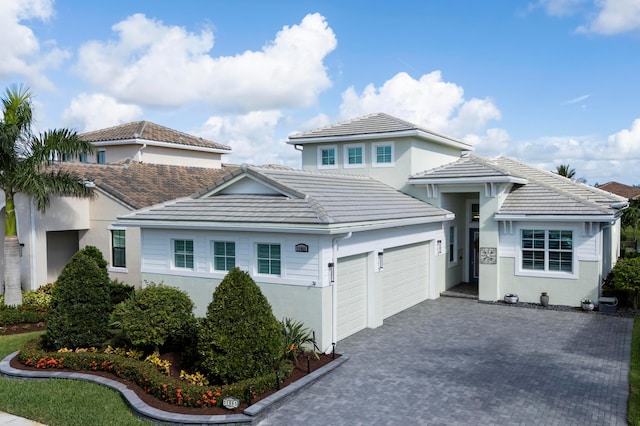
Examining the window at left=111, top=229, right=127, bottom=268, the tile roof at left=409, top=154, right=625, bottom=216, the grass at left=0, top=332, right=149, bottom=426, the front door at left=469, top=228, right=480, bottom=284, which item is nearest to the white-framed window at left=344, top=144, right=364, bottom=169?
the tile roof at left=409, top=154, right=625, bottom=216

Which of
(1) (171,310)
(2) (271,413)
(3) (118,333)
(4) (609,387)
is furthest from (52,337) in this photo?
(4) (609,387)

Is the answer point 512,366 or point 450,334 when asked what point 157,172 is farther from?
point 512,366

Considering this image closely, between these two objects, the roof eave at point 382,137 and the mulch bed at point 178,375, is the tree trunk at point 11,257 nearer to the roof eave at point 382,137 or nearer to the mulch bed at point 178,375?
the mulch bed at point 178,375

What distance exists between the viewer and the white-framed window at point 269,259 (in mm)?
13233

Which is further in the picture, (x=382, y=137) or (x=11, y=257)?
(x=382, y=137)

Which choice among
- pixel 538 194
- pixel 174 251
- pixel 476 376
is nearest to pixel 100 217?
pixel 174 251

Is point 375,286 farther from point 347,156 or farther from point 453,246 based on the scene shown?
point 347,156

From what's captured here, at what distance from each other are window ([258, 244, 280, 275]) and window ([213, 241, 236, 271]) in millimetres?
894

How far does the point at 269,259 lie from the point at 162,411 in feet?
17.2

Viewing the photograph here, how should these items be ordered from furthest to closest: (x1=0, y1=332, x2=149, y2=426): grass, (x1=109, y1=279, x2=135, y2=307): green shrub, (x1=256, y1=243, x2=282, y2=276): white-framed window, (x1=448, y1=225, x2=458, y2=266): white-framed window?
(x1=448, y1=225, x2=458, y2=266): white-framed window → (x1=109, y1=279, x2=135, y2=307): green shrub → (x1=256, y1=243, x2=282, y2=276): white-framed window → (x1=0, y1=332, x2=149, y2=426): grass

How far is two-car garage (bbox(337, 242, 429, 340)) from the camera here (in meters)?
13.9

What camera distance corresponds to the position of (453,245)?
21188 mm

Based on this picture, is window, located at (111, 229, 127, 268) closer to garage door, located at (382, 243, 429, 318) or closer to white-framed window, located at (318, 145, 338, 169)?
white-framed window, located at (318, 145, 338, 169)

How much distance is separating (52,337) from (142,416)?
442 cm
